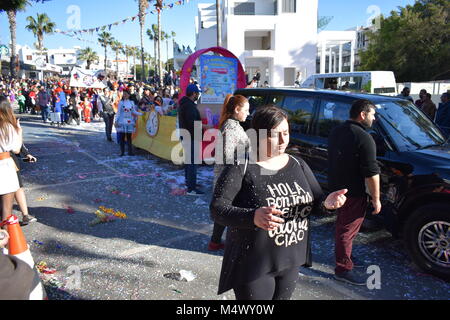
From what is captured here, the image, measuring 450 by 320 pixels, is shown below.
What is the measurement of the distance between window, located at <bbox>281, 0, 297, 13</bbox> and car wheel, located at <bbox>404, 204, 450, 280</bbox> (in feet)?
88.1

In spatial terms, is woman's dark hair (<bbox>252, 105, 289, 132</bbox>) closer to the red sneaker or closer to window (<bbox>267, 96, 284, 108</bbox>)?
the red sneaker

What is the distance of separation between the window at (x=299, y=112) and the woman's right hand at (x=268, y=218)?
138 inches

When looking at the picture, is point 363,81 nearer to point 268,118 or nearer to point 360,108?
point 360,108

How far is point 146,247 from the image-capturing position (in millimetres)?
4305

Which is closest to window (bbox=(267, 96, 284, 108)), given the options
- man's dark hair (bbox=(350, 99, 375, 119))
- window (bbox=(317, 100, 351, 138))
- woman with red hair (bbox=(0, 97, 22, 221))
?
window (bbox=(317, 100, 351, 138))

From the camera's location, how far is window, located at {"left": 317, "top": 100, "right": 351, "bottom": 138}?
15.2 feet

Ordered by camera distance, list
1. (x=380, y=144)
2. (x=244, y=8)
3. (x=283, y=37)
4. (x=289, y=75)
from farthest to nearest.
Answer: (x=244, y=8), (x=289, y=75), (x=283, y=37), (x=380, y=144)

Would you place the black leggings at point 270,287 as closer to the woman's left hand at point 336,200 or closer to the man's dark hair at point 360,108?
the woman's left hand at point 336,200

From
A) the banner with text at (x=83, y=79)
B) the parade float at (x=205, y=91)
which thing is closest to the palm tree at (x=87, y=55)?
the banner with text at (x=83, y=79)

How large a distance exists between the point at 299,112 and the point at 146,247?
2.96m

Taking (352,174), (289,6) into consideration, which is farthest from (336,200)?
(289,6)

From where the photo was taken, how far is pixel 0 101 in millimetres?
4094

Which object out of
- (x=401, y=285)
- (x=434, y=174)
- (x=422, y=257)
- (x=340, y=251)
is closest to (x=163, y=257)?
(x=340, y=251)
